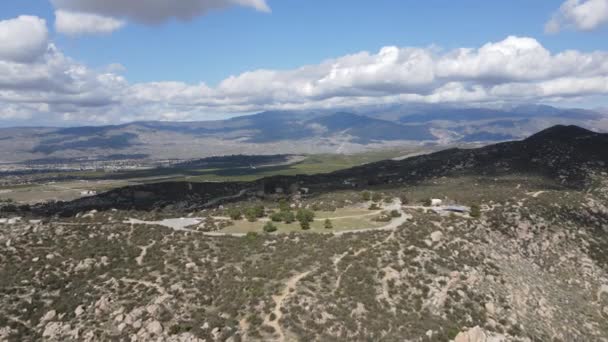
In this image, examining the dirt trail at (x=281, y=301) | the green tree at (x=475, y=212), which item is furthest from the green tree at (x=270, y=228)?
the green tree at (x=475, y=212)

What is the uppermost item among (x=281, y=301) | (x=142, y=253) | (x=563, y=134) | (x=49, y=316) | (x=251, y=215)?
(x=563, y=134)

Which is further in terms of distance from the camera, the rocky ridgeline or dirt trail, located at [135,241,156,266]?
dirt trail, located at [135,241,156,266]

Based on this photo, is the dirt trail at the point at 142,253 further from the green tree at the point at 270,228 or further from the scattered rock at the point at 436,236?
the scattered rock at the point at 436,236

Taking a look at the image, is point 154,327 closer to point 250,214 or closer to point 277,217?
point 277,217

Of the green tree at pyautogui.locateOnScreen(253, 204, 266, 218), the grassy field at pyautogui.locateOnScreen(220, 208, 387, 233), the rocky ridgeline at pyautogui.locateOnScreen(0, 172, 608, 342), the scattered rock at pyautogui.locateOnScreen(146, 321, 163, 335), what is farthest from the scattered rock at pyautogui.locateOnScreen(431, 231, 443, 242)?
the scattered rock at pyautogui.locateOnScreen(146, 321, 163, 335)

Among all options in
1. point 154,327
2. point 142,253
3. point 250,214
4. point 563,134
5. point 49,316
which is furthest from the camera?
point 563,134

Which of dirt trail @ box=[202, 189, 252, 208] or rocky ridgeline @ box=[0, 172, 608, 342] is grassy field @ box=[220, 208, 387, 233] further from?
dirt trail @ box=[202, 189, 252, 208]

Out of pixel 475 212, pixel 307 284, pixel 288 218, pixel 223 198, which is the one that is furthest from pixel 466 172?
pixel 307 284

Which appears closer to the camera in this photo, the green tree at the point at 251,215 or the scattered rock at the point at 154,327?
the scattered rock at the point at 154,327

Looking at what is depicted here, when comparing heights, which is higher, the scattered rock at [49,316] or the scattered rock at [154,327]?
the scattered rock at [49,316]
